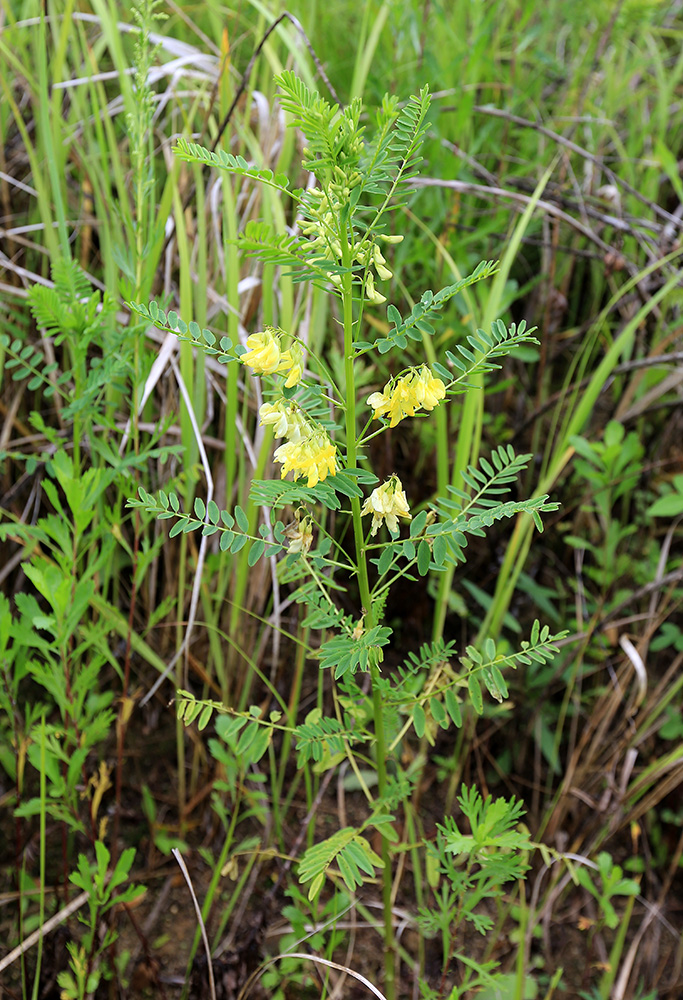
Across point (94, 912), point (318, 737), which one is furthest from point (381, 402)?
point (94, 912)

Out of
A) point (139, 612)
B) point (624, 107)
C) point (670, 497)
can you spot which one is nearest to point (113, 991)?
point (139, 612)

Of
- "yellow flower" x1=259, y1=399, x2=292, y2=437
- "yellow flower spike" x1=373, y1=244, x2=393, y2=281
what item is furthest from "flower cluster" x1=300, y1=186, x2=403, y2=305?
"yellow flower" x1=259, y1=399, x2=292, y2=437

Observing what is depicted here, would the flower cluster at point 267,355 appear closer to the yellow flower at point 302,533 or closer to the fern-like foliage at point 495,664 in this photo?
the yellow flower at point 302,533

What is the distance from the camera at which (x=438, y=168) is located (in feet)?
4.90

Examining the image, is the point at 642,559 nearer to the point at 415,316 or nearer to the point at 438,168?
the point at 438,168

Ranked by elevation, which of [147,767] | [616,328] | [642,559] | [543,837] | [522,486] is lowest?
[543,837]

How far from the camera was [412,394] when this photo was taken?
0.68 m

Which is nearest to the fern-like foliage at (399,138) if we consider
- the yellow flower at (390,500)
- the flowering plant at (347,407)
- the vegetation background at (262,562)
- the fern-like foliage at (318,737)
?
the flowering plant at (347,407)

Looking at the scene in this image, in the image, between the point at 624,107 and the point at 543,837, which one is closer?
the point at 543,837

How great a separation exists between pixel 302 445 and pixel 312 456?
1cm

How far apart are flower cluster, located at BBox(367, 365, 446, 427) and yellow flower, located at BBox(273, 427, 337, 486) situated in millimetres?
73

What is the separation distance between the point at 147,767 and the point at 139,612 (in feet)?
0.92

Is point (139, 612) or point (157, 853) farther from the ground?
point (139, 612)

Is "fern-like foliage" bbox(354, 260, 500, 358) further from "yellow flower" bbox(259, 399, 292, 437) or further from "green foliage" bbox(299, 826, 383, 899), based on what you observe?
"green foliage" bbox(299, 826, 383, 899)
